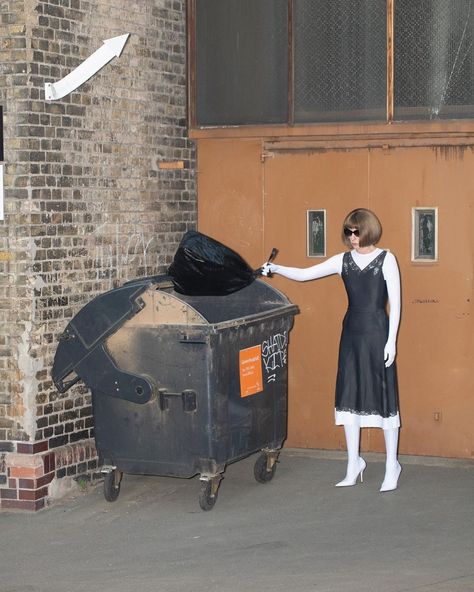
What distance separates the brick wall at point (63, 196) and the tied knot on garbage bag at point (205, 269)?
0.77 metres

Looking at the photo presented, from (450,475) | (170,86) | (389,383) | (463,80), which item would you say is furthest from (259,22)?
(450,475)

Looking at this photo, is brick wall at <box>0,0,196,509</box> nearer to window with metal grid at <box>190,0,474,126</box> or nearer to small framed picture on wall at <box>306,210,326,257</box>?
window with metal grid at <box>190,0,474,126</box>

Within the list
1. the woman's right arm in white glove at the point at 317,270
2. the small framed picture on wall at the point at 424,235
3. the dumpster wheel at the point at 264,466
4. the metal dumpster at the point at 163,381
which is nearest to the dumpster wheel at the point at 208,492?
the metal dumpster at the point at 163,381

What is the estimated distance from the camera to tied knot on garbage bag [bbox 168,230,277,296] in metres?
9.15

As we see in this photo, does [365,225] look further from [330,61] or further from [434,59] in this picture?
[330,61]

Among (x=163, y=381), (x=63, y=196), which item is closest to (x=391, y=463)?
(x=163, y=381)

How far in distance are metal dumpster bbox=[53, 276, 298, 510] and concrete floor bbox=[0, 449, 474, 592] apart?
1.14 ft

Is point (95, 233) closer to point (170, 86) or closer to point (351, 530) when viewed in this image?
point (170, 86)

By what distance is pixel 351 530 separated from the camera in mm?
8359

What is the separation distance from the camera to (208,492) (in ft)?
29.2

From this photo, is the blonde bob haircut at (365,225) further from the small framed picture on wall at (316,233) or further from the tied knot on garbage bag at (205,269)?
the small framed picture on wall at (316,233)

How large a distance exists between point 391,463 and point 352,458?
0.93 feet

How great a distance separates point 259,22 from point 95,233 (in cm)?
222

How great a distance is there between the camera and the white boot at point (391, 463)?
30.7 feet
